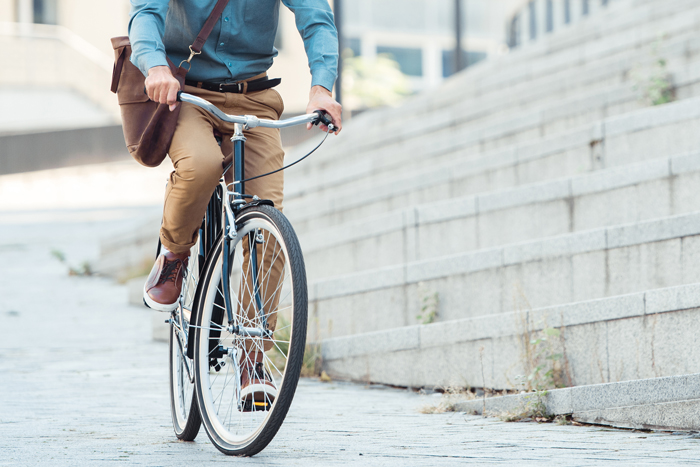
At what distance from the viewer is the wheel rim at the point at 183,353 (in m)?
4.00

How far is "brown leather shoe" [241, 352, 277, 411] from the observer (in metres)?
3.46

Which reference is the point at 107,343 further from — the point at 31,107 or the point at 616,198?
the point at 31,107

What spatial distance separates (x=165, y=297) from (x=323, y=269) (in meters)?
3.67

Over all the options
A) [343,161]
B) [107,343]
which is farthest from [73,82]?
[107,343]

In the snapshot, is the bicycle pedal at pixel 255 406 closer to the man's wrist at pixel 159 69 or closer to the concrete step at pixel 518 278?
the man's wrist at pixel 159 69

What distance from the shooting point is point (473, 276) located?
5.76m

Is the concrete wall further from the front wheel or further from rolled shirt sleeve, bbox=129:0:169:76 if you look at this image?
the front wheel

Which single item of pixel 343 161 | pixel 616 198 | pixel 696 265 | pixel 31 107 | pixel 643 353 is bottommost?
pixel 643 353

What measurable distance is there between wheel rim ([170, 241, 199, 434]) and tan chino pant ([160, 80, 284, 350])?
136 millimetres

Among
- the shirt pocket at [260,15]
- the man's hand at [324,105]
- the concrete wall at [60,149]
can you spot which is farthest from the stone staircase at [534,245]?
the concrete wall at [60,149]

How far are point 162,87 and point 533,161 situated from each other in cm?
449

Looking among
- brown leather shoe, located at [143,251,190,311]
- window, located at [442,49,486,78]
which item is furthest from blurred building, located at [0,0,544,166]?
brown leather shoe, located at [143,251,190,311]

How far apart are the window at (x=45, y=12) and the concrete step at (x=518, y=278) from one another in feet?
78.4

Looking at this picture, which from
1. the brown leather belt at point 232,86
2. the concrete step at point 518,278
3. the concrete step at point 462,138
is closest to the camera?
the brown leather belt at point 232,86
